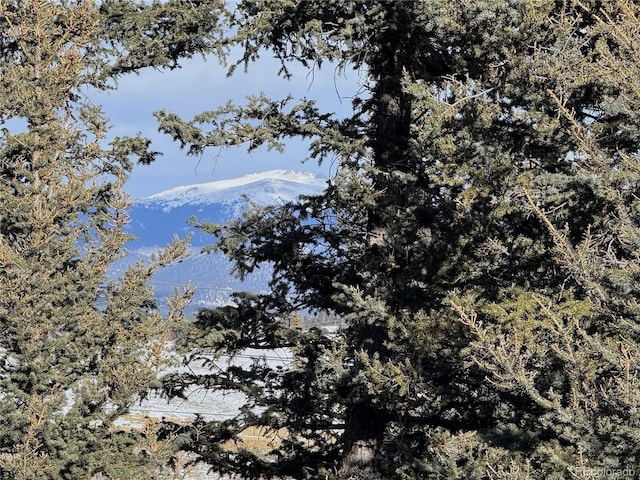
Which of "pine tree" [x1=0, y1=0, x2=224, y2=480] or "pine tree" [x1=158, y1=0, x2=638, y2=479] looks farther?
"pine tree" [x1=0, y1=0, x2=224, y2=480]

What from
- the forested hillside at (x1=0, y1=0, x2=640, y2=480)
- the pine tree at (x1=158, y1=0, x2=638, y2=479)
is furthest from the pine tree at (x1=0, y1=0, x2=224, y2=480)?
the pine tree at (x1=158, y1=0, x2=638, y2=479)

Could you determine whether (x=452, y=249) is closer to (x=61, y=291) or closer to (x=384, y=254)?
(x=384, y=254)

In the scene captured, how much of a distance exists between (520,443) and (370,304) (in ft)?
6.92

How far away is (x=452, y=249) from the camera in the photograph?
24.1ft

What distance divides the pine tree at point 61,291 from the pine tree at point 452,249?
1173 mm

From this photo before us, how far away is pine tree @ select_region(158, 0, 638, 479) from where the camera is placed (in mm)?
5804

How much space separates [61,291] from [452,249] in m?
4.65

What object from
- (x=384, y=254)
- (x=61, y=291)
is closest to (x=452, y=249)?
(x=384, y=254)

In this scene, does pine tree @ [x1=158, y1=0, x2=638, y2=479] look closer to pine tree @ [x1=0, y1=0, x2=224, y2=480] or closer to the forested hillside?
the forested hillside

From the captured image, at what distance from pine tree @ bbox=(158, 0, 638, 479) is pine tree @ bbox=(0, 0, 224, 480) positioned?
3.85 ft

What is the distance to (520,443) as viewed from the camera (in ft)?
21.3

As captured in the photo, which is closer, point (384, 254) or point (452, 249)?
point (452, 249)

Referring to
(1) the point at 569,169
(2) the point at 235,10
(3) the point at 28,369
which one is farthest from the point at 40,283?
(1) the point at 569,169

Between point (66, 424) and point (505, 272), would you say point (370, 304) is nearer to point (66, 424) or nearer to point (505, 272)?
point (505, 272)
